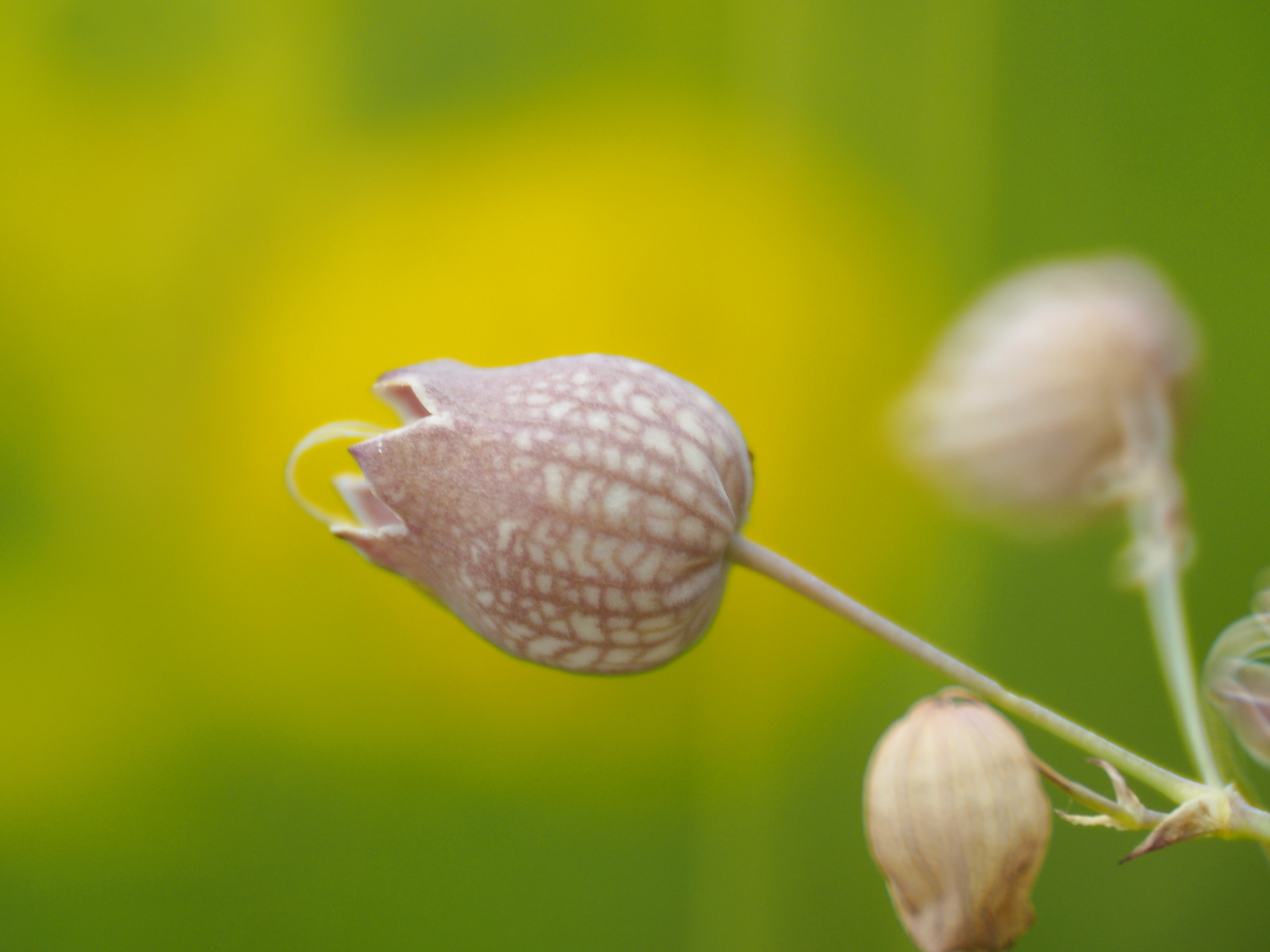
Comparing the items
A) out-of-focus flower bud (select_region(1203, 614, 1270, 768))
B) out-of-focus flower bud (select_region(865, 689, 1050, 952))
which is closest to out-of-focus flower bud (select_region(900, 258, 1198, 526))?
out-of-focus flower bud (select_region(1203, 614, 1270, 768))

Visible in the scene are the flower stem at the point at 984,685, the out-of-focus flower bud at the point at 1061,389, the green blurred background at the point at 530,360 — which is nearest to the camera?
the flower stem at the point at 984,685

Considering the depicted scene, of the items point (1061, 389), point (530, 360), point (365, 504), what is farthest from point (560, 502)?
point (530, 360)

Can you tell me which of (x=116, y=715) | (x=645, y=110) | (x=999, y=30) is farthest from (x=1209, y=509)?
(x=116, y=715)

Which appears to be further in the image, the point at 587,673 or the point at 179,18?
the point at 179,18

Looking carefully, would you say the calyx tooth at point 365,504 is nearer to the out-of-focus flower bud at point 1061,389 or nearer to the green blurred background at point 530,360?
the out-of-focus flower bud at point 1061,389

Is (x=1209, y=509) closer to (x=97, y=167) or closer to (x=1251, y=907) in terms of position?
(x=1251, y=907)

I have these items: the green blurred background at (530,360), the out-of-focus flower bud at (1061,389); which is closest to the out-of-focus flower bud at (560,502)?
the out-of-focus flower bud at (1061,389)

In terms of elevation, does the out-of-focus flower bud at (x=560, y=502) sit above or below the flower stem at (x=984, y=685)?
above
